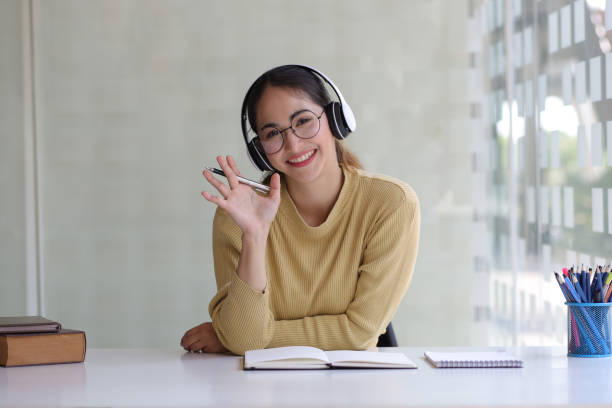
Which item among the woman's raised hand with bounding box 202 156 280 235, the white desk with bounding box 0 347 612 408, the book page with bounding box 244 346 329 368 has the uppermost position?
the woman's raised hand with bounding box 202 156 280 235

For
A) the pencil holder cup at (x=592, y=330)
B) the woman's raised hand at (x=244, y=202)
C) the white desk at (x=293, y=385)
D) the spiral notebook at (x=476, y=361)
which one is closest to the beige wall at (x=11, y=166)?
the white desk at (x=293, y=385)

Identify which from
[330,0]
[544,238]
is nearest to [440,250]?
[544,238]

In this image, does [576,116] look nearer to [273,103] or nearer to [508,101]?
[508,101]

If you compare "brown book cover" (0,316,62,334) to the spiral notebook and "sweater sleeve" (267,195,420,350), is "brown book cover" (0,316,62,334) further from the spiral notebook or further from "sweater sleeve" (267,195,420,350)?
the spiral notebook

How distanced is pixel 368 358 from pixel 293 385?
0.24m

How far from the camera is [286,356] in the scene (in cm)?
151

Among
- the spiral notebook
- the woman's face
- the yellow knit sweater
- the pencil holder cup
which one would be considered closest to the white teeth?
the woman's face

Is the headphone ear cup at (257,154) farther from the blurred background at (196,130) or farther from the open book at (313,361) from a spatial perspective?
the blurred background at (196,130)

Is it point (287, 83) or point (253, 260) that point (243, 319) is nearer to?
point (253, 260)

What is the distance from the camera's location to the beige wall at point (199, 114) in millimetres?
3221

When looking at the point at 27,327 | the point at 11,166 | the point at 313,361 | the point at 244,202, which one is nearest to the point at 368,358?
the point at 313,361

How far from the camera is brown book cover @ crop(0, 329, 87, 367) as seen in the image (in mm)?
1556

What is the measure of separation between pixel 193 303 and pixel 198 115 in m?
0.89

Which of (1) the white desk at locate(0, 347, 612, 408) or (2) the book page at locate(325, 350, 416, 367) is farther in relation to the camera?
(2) the book page at locate(325, 350, 416, 367)
